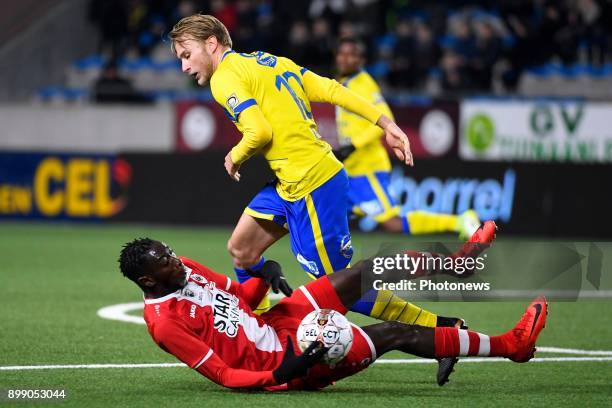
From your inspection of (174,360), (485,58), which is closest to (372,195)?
(174,360)

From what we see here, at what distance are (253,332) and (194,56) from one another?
5.65 ft

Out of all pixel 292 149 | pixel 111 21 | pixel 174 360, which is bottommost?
pixel 174 360

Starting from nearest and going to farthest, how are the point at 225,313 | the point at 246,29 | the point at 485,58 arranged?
the point at 225,313 < the point at 485,58 < the point at 246,29

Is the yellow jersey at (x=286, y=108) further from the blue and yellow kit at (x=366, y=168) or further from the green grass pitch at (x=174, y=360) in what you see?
the blue and yellow kit at (x=366, y=168)

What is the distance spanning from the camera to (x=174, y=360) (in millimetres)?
7508

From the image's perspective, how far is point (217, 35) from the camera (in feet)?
23.2

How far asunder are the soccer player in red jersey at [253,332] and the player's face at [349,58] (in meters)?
4.48

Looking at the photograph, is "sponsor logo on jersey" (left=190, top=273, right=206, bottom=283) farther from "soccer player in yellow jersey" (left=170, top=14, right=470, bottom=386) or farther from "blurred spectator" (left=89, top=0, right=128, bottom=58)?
"blurred spectator" (left=89, top=0, right=128, bottom=58)

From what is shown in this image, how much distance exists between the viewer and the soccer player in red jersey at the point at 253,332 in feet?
19.9

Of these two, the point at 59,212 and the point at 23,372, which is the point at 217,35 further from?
the point at 59,212

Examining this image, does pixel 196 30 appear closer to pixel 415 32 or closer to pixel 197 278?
pixel 197 278

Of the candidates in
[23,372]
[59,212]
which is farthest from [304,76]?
[59,212]

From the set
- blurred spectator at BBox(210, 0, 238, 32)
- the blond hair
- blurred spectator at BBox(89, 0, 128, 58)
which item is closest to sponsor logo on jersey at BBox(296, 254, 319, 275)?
the blond hair

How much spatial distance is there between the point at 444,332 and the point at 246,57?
2.05m
